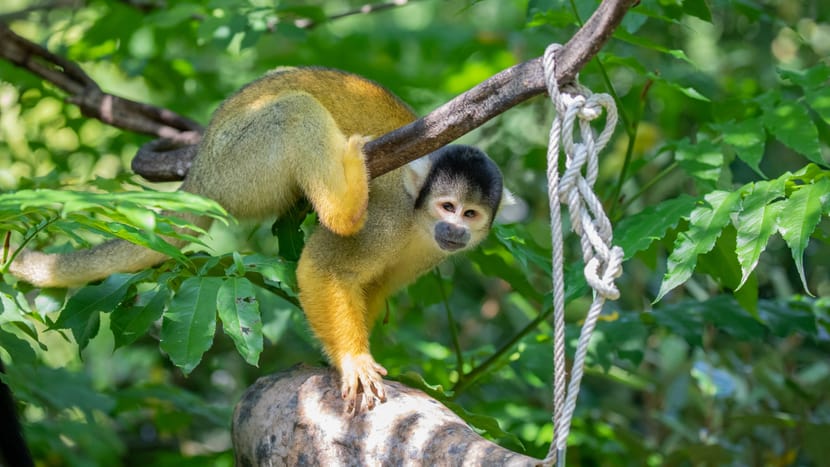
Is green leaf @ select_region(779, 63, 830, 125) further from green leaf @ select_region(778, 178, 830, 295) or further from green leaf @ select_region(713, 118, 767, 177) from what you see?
green leaf @ select_region(778, 178, 830, 295)

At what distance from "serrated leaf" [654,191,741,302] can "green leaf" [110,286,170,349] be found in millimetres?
1639

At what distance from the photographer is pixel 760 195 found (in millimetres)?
2902

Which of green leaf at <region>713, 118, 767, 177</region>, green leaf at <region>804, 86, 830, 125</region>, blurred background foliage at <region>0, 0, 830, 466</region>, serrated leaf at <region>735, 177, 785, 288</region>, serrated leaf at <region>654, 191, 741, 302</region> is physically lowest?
blurred background foliage at <region>0, 0, 830, 466</region>

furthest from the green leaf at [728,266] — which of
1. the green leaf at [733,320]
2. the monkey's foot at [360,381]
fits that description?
the monkey's foot at [360,381]

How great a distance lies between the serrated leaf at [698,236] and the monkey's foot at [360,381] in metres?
1.01

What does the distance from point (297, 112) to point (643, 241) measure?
5.08ft

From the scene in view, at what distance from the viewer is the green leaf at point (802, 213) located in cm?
265

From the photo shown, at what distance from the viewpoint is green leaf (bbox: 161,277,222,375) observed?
9.32ft

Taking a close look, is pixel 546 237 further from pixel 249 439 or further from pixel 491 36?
pixel 491 36

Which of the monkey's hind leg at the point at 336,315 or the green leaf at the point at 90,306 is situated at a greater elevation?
the green leaf at the point at 90,306

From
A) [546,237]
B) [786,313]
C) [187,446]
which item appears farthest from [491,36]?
[187,446]

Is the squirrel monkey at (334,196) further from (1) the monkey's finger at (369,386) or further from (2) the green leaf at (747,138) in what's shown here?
(2) the green leaf at (747,138)

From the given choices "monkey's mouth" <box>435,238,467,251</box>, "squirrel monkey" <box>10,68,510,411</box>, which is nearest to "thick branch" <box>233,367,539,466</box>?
"squirrel monkey" <box>10,68,510,411</box>

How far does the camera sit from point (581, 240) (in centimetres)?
236
